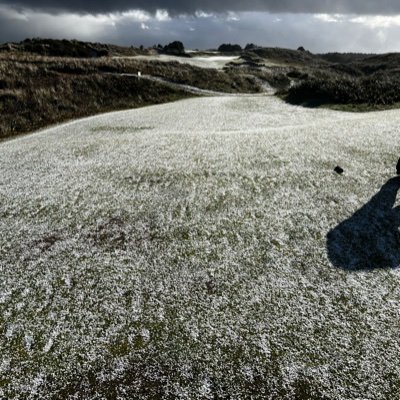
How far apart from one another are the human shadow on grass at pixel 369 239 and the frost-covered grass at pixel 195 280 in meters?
0.30

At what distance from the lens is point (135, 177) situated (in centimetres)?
2316

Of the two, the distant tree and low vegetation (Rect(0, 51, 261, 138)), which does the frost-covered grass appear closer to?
low vegetation (Rect(0, 51, 261, 138))

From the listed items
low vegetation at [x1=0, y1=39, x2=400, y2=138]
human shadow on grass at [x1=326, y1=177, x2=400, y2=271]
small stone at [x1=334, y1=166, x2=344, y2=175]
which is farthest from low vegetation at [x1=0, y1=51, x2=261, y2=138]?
human shadow on grass at [x1=326, y1=177, x2=400, y2=271]

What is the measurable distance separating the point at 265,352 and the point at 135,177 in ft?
49.9

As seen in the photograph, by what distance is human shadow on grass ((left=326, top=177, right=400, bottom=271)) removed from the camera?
1498 centimetres

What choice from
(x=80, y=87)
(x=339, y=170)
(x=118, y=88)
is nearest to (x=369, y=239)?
(x=339, y=170)

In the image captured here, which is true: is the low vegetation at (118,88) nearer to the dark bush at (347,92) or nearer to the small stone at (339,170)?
the dark bush at (347,92)

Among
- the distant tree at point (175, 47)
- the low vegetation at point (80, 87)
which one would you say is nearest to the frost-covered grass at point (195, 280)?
the low vegetation at point (80, 87)

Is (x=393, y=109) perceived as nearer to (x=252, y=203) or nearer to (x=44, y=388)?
(x=252, y=203)

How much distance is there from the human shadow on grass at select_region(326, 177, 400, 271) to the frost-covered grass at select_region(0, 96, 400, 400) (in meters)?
0.30

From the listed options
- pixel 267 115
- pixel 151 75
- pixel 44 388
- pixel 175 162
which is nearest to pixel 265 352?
pixel 44 388

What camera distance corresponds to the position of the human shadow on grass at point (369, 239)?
590 inches

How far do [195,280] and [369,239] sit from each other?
28.4 ft

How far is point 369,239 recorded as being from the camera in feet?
53.6
